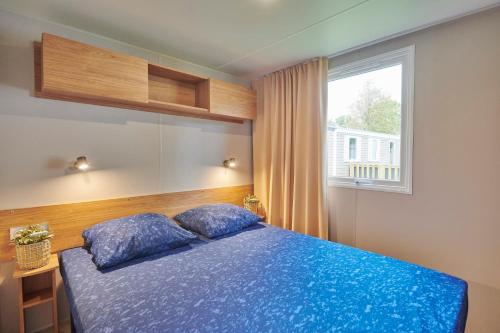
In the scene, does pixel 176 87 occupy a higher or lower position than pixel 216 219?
higher

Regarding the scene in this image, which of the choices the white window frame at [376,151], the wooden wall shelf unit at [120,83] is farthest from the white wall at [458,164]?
the wooden wall shelf unit at [120,83]

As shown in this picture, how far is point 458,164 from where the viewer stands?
6.37 ft

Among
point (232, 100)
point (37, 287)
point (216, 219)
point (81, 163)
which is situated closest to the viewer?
point (37, 287)

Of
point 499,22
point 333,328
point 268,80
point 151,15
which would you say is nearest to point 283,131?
point 268,80

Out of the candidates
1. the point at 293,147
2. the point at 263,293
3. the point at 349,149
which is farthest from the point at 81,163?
the point at 349,149

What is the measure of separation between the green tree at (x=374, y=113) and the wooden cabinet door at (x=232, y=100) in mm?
1092

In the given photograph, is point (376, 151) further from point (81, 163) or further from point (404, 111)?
point (81, 163)

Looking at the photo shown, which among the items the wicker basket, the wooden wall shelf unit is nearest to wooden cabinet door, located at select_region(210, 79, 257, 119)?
the wooden wall shelf unit

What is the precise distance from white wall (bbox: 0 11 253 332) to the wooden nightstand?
0.14 m

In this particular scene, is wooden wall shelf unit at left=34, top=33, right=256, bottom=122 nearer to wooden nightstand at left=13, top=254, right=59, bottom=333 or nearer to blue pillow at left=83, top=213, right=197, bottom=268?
blue pillow at left=83, top=213, right=197, bottom=268

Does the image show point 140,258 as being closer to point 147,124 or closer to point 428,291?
point 147,124

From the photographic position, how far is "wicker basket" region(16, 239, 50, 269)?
63.9 inches

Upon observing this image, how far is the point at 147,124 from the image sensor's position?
245cm

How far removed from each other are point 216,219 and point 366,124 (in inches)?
68.9
